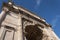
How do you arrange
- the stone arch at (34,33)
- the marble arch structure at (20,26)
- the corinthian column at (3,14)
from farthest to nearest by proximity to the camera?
1. the stone arch at (34,33)
2. the corinthian column at (3,14)
3. the marble arch structure at (20,26)

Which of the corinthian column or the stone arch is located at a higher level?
the corinthian column

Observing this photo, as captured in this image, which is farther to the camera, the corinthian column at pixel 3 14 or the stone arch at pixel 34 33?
the stone arch at pixel 34 33

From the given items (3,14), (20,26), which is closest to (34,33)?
(20,26)

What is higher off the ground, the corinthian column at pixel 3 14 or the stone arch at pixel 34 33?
the corinthian column at pixel 3 14

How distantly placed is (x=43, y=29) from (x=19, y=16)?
7.34ft

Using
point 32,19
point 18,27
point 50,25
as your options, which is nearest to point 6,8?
point 18,27

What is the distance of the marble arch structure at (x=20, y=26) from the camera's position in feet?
22.3

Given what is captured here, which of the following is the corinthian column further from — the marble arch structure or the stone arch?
the stone arch

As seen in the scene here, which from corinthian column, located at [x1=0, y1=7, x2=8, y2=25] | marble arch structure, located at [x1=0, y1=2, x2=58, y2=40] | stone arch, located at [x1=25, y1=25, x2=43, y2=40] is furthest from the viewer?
stone arch, located at [x1=25, y1=25, x2=43, y2=40]

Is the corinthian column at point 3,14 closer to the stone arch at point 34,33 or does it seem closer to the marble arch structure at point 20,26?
the marble arch structure at point 20,26

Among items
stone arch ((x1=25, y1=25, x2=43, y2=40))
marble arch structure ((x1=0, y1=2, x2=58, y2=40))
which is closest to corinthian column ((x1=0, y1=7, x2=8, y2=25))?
marble arch structure ((x1=0, y1=2, x2=58, y2=40))

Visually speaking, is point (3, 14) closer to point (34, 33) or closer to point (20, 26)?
point (20, 26)

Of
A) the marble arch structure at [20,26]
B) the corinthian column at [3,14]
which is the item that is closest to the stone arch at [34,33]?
the marble arch structure at [20,26]

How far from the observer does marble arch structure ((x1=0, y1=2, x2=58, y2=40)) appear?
6.80 meters
